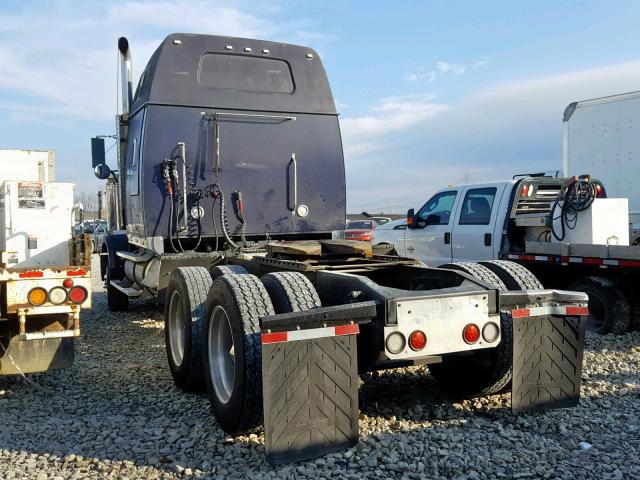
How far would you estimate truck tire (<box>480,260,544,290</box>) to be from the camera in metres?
Result: 4.79

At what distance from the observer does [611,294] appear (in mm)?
7367

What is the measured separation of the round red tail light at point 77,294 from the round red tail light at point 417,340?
2626 millimetres

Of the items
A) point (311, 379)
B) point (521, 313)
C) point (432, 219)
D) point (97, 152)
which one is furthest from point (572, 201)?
point (97, 152)

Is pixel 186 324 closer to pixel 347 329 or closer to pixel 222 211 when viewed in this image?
pixel 347 329

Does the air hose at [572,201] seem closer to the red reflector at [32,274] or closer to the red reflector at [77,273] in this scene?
the red reflector at [77,273]

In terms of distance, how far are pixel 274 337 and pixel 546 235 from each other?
5716 mm

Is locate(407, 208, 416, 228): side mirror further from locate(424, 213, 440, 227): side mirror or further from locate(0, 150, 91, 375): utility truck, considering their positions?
locate(0, 150, 91, 375): utility truck

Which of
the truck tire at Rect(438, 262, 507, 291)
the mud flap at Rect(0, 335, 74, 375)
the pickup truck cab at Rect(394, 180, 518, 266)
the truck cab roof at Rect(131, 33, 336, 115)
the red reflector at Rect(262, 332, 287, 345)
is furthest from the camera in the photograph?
the pickup truck cab at Rect(394, 180, 518, 266)

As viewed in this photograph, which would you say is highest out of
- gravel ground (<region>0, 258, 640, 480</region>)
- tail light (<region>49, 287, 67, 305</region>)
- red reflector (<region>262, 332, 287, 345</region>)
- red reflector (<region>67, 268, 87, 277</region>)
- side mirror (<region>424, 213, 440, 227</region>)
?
side mirror (<region>424, 213, 440, 227</region>)

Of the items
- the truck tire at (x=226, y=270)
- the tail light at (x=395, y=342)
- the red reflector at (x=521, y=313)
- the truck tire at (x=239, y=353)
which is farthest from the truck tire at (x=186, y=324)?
the red reflector at (x=521, y=313)

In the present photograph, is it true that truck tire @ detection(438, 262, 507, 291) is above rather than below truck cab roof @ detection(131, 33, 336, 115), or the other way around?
below

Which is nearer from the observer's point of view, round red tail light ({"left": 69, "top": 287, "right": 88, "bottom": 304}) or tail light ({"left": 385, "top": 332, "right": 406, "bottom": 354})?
tail light ({"left": 385, "top": 332, "right": 406, "bottom": 354})

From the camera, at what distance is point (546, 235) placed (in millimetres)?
8266

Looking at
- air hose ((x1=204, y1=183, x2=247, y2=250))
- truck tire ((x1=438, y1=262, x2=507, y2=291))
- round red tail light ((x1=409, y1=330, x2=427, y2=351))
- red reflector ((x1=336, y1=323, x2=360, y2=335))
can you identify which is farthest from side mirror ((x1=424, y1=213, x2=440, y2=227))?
red reflector ((x1=336, y1=323, x2=360, y2=335))
